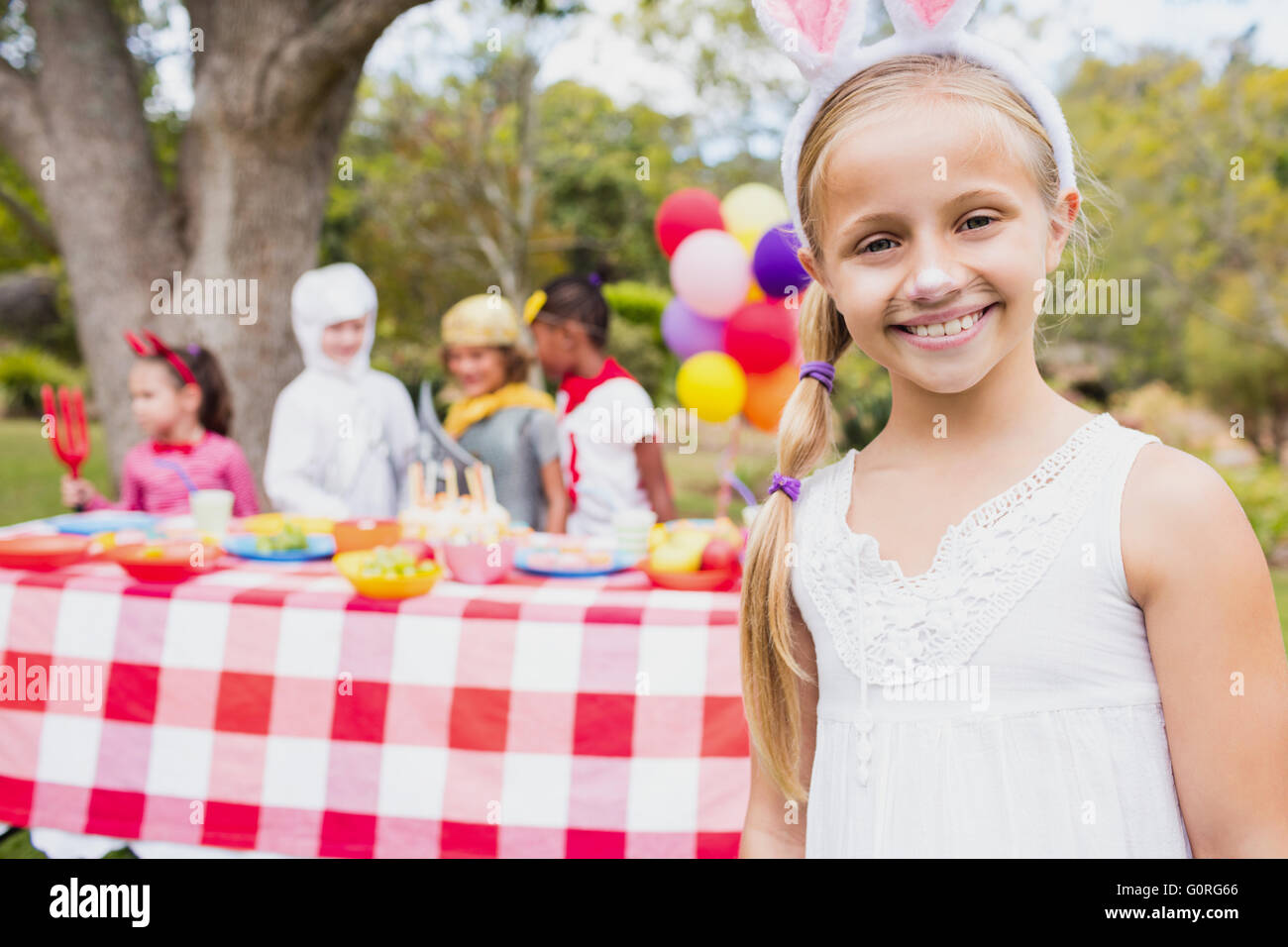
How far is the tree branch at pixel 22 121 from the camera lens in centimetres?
559

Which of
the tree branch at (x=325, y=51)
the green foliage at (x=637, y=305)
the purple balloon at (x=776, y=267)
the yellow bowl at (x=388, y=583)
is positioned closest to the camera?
the yellow bowl at (x=388, y=583)

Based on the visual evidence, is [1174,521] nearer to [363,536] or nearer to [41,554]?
[363,536]

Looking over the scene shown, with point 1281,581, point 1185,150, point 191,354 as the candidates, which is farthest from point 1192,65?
point 191,354

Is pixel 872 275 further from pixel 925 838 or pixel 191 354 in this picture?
pixel 191 354

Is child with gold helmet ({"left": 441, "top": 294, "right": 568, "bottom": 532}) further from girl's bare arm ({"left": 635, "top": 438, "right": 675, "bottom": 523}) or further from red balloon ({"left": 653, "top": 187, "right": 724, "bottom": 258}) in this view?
red balloon ({"left": 653, "top": 187, "right": 724, "bottom": 258})

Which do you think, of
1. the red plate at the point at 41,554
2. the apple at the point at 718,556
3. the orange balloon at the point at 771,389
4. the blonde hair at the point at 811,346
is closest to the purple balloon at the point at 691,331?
the orange balloon at the point at 771,389

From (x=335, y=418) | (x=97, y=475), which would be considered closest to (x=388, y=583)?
(x=335, y=418)

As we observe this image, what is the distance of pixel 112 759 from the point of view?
8.56 ft

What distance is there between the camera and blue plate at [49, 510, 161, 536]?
3.32 m

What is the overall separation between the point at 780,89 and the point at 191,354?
12.9 metres

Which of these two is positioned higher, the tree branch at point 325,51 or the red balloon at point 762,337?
the tree branch at point 325,51

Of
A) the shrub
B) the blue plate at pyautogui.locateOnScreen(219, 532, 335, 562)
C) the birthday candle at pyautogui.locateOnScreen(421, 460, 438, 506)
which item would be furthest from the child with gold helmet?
the shrub

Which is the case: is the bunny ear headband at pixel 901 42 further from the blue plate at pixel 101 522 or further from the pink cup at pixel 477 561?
the blue plate at pixel 101 522

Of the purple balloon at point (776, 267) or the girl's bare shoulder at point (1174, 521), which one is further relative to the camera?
the purple balloon at point (776, 267)
